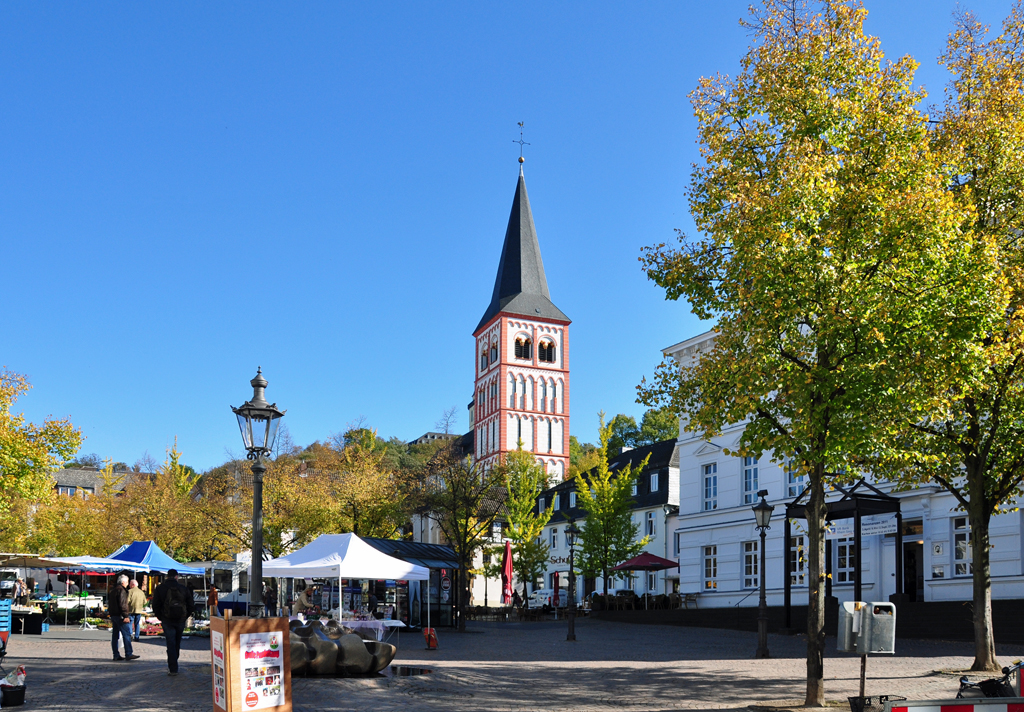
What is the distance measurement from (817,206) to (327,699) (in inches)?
Answer: 359

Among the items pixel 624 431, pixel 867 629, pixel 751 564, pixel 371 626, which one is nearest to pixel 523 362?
pixel 624 431

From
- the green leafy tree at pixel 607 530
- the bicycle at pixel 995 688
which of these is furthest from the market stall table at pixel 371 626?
the green leafy tree at pixel 607 530

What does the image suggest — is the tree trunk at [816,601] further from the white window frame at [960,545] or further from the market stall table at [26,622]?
the market stall table at [26,622]

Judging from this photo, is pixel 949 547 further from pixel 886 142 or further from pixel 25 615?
pixel 25 615

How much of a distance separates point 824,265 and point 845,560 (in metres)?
20.3

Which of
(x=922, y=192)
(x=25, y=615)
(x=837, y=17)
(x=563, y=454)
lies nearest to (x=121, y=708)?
(x=922, y=192)

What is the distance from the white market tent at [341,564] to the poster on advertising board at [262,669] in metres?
12.4

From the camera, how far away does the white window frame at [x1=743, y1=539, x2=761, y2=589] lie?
35.0 m

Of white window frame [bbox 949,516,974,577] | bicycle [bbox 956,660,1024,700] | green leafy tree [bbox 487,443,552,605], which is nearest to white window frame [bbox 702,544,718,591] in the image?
white window frame [bbox 949,516,974,577]

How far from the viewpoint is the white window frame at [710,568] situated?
123ft

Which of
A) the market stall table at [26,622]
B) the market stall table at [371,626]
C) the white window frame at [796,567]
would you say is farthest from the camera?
the white window frame at [796,567]

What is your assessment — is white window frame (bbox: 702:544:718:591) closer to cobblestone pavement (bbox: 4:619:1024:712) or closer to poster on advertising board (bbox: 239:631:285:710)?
cobblestone pavement (bbox: 4:619:1024:712)

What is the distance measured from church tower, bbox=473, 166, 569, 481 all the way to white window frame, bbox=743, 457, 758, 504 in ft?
197

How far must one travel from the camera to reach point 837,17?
14.6 metres
